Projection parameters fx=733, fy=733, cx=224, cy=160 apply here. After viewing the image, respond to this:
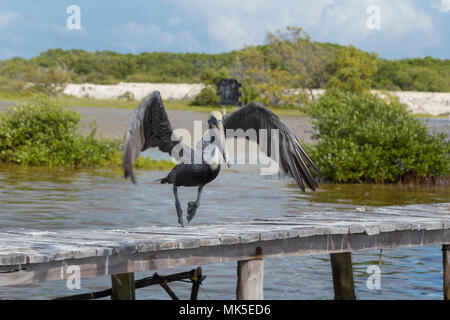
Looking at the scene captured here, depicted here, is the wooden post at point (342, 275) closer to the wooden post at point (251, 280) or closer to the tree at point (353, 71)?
the wooden post at point (251, 280)

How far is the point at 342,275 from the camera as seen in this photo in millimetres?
9008

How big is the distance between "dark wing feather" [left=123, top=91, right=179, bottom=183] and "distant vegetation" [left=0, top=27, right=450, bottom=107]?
42504 mm

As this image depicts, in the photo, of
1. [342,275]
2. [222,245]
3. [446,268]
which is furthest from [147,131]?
[446,268]

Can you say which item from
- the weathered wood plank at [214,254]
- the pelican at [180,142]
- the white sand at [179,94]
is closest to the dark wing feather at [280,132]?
the pelican at [180,142]

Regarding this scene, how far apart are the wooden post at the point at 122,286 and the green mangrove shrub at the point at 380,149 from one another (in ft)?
45.0

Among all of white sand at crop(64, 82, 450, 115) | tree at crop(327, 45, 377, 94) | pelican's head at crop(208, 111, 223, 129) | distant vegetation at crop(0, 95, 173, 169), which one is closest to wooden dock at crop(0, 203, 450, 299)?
pelican's head at crop(208, 111, 223, 129)

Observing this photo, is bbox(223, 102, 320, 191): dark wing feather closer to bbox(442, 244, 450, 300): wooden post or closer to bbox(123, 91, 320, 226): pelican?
bbox(123, 91, 320, 226): pelican

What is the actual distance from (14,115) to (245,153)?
8.86 metres

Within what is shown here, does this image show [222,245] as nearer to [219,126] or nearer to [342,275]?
[219,126]

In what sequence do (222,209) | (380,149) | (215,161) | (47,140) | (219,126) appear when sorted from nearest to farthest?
(215,161), (219,126), (222,209), (380,149), (47,140)

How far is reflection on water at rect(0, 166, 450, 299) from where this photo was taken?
9992 millimetres

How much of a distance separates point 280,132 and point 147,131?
1652 mm
